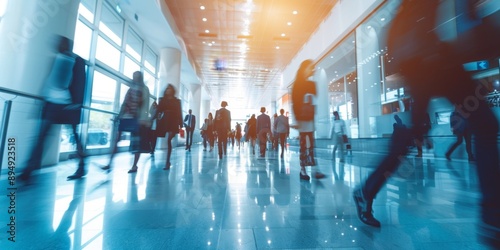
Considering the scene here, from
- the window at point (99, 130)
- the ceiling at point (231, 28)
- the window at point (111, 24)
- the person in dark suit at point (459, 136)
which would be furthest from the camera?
the ceiling at point (231, 28)

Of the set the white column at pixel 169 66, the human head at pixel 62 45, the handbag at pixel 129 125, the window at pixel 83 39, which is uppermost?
the white column at pixel 169 66

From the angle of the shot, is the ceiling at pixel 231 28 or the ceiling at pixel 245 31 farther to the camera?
the ceiling at pixel 245 31

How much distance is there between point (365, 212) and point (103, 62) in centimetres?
834

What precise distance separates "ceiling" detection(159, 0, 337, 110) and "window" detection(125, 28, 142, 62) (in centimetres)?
185

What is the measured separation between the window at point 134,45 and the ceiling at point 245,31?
185 cm

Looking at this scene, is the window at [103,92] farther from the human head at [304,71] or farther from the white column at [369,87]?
the white column at [369,87]

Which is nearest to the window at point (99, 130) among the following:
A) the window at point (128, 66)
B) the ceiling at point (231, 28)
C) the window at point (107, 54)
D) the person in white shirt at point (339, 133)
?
the window at point (107, 54)

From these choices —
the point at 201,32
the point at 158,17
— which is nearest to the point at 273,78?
the point at 201,32

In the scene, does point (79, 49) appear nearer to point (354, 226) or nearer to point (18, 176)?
point (18, 176)

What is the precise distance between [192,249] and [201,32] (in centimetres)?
1102

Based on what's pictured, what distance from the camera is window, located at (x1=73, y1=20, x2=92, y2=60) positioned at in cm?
576

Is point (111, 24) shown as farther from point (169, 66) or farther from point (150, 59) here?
point (150, 59)

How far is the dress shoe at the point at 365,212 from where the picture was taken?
1427 millimetres

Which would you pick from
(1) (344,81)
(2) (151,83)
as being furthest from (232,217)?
(1) (344,81)
